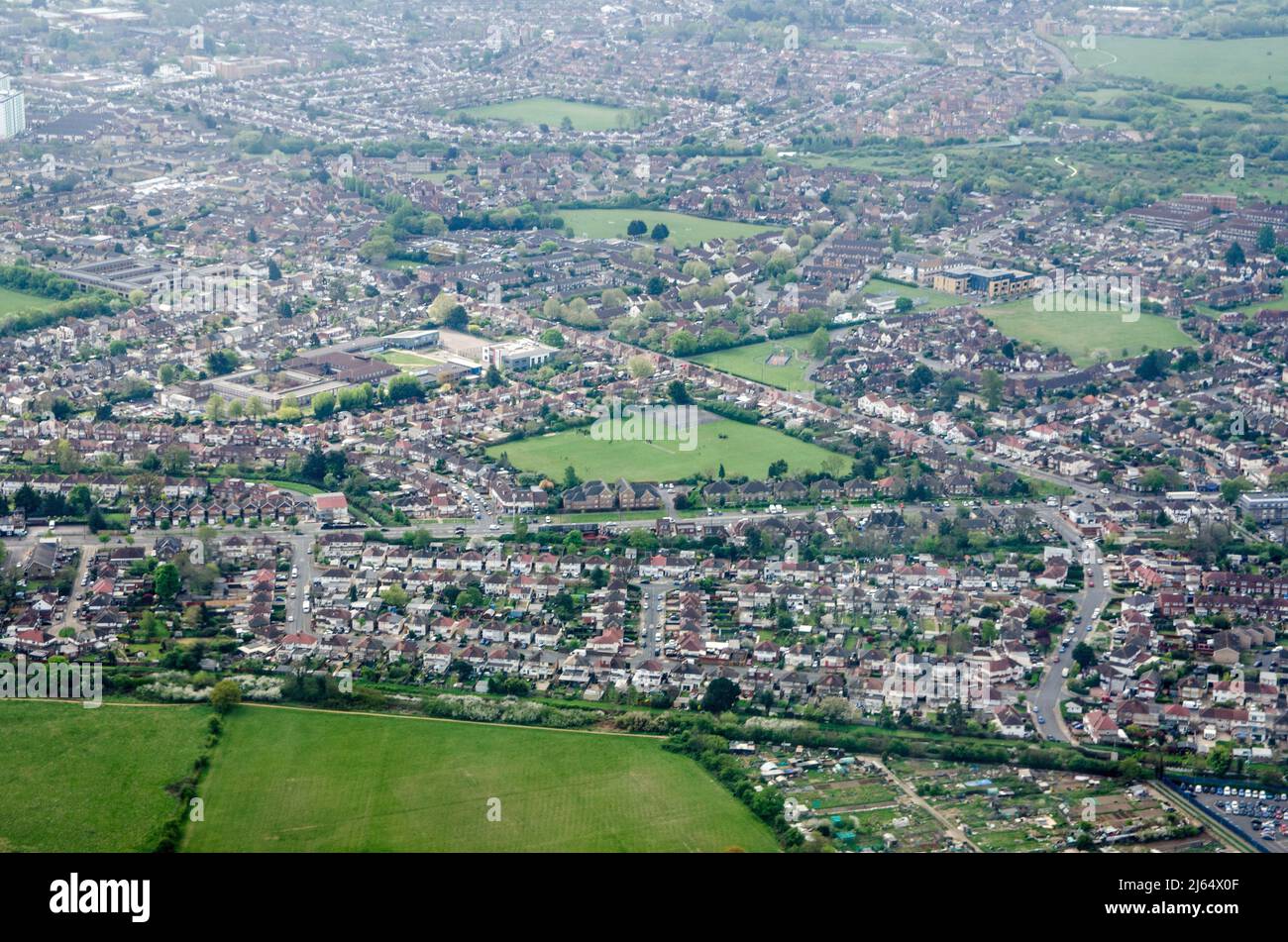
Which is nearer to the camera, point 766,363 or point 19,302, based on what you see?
point 766,363

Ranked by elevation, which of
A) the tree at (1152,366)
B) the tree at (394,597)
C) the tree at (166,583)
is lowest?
the tree at (394,597)

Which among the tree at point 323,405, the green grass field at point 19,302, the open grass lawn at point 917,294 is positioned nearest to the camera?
the tree at point 323,405

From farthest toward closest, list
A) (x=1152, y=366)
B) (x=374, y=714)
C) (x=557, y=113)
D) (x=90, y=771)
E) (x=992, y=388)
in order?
(x=557, y=113) < (x=1152, y=366) < (x=992, y=388) < (x=374, y=714) < (x=90, y=771)

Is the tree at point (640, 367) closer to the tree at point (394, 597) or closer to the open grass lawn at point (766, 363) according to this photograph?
the open grass lawn at point (766, 363)

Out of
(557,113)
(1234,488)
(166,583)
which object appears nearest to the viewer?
(166,583)

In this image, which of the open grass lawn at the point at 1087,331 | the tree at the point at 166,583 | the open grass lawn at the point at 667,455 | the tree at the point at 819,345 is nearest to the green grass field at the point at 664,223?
the open grass lawn at the point at 1087,331

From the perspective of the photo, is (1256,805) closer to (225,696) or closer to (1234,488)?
(1234,488)

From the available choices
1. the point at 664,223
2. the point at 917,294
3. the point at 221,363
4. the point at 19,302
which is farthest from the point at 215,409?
the point at 664,223
